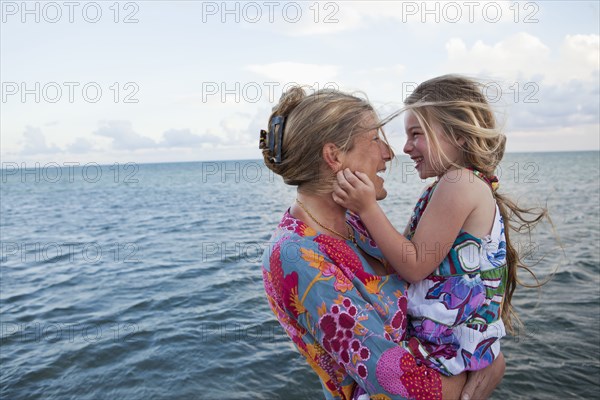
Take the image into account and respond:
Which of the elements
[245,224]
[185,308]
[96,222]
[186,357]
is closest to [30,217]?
[96,222]

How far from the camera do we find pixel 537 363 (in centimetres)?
720

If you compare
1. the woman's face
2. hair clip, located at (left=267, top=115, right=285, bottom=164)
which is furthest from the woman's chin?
hair clip, located at (left=267, top=115, right=285, bottom=164)

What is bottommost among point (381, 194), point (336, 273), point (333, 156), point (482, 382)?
point (482, 382)

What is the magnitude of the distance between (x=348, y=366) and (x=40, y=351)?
8.03m

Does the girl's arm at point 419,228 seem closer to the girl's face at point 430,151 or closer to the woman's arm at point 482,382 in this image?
the girl's face at point 430,151

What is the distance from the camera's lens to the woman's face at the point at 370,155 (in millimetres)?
2172

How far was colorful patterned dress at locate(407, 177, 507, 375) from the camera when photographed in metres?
2.14

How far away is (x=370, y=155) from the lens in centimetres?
221

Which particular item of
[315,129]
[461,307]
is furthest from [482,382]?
[315,129]

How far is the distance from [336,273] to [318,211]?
1.27ft

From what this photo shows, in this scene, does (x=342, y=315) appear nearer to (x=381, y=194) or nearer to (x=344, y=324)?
(x=344, y=324)

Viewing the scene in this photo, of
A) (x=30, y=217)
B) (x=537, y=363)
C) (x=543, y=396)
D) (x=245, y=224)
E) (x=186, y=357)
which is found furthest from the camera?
(x=30, y=217)

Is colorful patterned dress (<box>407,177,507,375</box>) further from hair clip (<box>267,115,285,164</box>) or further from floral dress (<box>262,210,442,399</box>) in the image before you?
hair clip (<box>267,115,285,164</box>)

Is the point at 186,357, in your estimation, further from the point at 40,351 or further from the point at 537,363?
the point at 537,363
